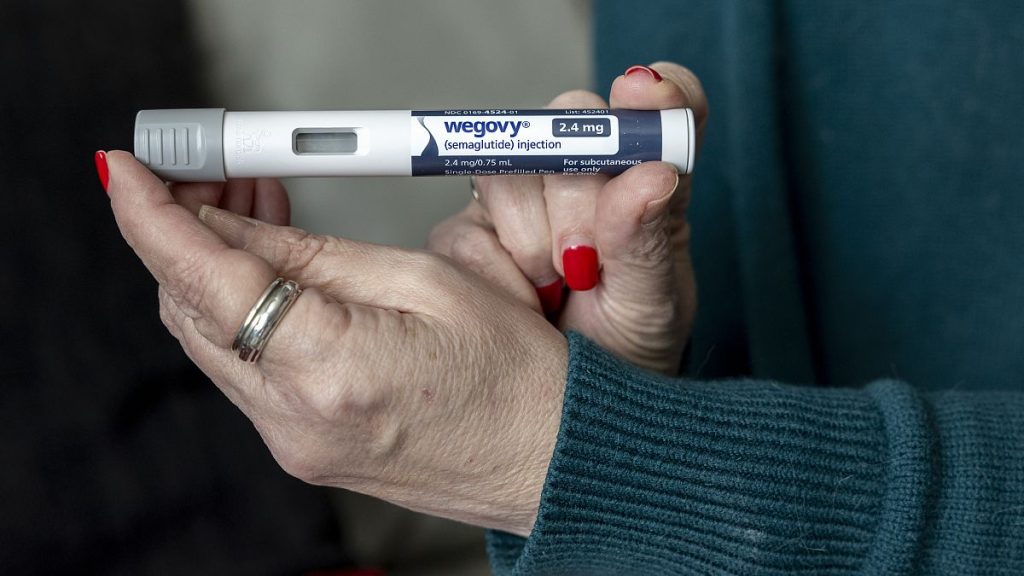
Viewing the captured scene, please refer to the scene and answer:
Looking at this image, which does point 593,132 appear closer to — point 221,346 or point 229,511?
Result: point 221,346

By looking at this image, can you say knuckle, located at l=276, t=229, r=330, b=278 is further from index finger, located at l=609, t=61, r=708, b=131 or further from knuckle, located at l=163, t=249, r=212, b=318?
index finger, located at l=609, t=61, r=708, b=131

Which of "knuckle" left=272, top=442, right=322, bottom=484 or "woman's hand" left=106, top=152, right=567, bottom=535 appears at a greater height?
"woman's hand" left=106, top=152, right=567, bottom=535

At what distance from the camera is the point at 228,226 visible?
64 centimetres

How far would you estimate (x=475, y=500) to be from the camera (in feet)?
2.21

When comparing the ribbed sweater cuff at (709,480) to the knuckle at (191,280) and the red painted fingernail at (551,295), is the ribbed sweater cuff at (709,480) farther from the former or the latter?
the knuckle at (191,280)

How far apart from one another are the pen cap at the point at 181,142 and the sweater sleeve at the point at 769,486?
1.06 feet

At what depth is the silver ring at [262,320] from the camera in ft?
1.84

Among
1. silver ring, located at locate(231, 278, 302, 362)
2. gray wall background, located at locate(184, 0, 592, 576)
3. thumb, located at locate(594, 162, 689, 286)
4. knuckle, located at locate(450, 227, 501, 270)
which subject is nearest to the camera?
silver ring, located at locate(231, 278, 302, 362)

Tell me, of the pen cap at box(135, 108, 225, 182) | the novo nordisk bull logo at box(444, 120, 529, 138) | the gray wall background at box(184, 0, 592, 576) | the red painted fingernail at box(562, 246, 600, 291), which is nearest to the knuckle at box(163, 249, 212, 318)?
the pen cap at box(135, 108, 225, 182)

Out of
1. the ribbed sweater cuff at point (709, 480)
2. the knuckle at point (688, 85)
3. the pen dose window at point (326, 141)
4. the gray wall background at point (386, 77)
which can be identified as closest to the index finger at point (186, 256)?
the pen dose window at point (326, 141)

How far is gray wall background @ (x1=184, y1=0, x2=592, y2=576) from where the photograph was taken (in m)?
1.17

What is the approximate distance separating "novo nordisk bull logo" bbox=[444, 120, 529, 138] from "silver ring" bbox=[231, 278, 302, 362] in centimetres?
19

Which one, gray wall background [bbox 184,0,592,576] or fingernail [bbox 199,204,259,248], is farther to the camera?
gray wall background [bbox 184,0,592,576]

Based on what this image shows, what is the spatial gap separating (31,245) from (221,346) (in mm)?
339
